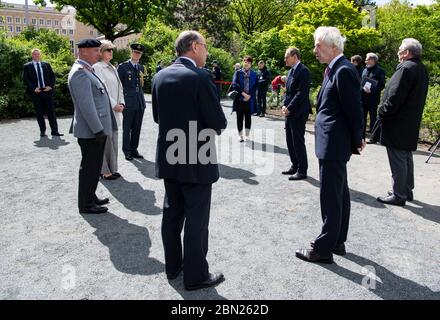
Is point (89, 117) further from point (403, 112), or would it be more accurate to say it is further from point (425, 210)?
point (425, 210)

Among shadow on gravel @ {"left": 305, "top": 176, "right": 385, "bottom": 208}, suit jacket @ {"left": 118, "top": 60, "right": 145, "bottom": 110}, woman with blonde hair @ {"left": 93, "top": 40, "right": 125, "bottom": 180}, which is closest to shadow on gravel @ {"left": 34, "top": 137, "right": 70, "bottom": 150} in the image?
suit jacket @ {"left": 118, "top": 60, "right": 145, "bottom": 110}

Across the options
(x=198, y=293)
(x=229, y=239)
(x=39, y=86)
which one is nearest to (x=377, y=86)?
(x=229, y=239)

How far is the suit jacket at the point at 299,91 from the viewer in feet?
21.6

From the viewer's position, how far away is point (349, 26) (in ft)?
65.9

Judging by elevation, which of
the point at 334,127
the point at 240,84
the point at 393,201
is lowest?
the point at 393,201

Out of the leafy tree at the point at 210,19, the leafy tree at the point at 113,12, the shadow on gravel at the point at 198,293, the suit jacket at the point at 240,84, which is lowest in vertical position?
the shadow on gravel at the point at 198,293

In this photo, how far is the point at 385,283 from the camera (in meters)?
3.61

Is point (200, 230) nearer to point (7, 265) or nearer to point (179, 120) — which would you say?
point (179, 120)

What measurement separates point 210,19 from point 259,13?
535cm

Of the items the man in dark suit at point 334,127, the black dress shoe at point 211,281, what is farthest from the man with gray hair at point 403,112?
the black dress shoe at point 211,281

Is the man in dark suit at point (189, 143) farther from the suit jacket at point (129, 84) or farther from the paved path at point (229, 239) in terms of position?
the suit jacket at point (129, 84)

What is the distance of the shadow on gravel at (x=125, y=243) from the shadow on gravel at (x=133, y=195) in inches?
15.9

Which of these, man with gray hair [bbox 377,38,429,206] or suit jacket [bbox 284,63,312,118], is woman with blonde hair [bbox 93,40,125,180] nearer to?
suit jacket [bbox 284,63,312,118]

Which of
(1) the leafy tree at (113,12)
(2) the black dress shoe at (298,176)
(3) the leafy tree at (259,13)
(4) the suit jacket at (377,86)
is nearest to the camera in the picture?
(2) the black dress shoe at (298,176)
